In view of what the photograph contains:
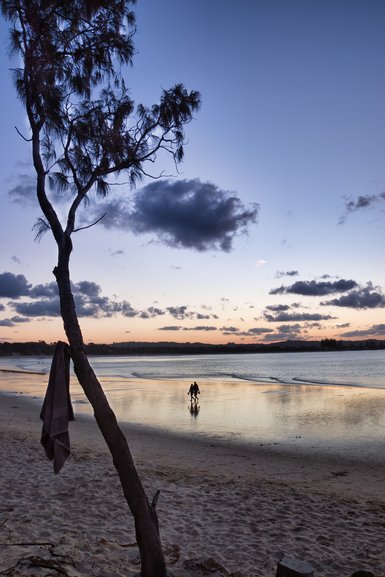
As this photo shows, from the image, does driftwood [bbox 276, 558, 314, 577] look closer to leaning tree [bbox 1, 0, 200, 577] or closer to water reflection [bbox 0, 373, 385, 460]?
leaning tree [bbox 1, 0, 200, 577]

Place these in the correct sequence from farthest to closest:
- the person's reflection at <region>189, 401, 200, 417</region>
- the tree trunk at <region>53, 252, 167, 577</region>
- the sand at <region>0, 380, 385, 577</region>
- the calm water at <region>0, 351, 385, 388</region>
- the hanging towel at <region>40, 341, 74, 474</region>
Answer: the calm water at <region>0, 351, 385, 388</region>
the person's reflection at <region>189, 401, 200, 417</region>
the sand at <region>0, 380, 385, 577</region>
the hanging towel at <region>40, 341, 74, 474</region>
the tree trunk at <region>53, 252, 167, 577</region>

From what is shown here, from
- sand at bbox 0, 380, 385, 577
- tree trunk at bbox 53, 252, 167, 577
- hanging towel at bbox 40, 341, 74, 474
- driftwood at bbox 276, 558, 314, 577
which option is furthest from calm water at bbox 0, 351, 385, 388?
hanging towel at bbox 40, 341, 74, 474

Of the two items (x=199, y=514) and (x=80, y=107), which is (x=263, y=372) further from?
(x=80, y=107)

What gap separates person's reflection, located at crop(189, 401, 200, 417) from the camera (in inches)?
943

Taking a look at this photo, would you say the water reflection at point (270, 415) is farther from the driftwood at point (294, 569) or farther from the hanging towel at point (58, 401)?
the hanging towel at point (58, 401)

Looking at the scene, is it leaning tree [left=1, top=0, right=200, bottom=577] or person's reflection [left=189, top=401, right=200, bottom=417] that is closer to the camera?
leaning tree [left=1, top=0, right=200, bottom=577]

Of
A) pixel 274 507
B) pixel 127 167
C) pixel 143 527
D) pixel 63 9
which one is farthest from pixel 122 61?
pixel 274 507

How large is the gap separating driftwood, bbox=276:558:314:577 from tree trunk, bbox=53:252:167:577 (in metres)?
1.23

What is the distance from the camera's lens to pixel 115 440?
4727mm

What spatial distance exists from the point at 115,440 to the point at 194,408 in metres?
21.7

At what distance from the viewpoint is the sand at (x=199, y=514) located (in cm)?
580

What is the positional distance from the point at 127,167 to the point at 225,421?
17528 millimetres

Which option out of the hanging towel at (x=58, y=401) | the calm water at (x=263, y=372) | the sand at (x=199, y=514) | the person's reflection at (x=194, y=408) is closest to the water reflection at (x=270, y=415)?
the person's reflection at (x=194, y=408)

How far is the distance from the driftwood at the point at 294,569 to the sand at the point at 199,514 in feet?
3.51
